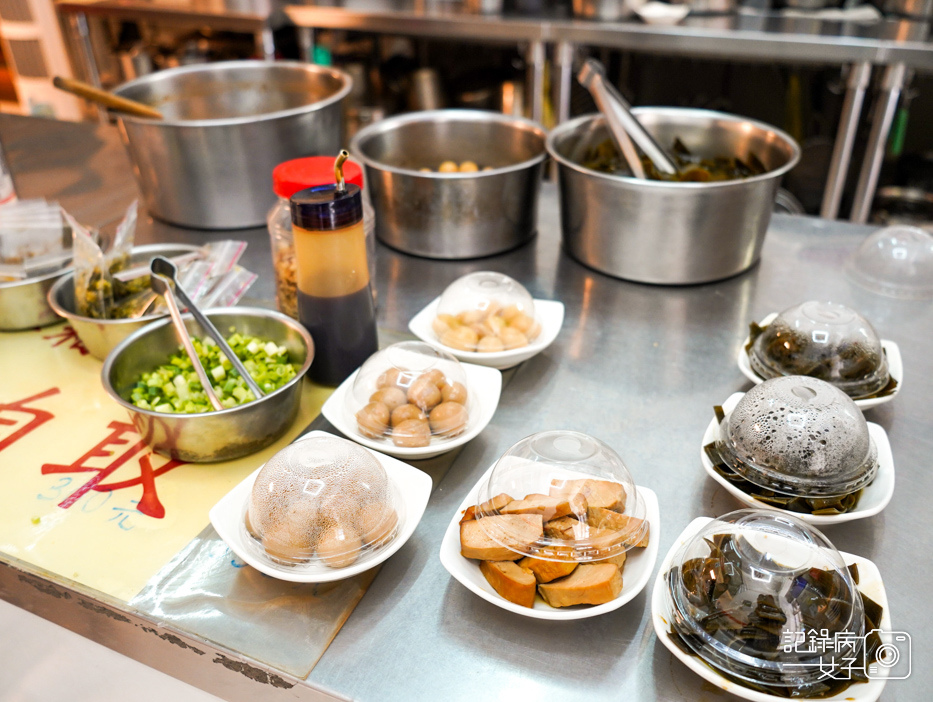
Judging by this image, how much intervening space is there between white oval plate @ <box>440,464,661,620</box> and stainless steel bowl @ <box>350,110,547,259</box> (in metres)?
0.71

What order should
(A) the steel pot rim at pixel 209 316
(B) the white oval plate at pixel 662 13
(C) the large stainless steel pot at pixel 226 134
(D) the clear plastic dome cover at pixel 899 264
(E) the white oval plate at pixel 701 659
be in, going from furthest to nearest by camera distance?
1. (B) the white oval plate at pixel 662 13
2. (C) the large stainless steel pot at pixel 226 134
3. (D) the clear plastic dome cover at pixel 899 264
4. (A) the steel pot rim at pixel 209 316
5. (E) the white oval plate at pixel 701 659

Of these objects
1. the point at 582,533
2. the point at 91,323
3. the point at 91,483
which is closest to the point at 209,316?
the point at 91,323

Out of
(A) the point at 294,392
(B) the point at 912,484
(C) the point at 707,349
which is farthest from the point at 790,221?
(A) the point at 294,392

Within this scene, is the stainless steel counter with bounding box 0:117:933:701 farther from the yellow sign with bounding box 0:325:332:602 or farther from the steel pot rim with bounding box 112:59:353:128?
the steel pot rim with bounding box 112:59:353:128

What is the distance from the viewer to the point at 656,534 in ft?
2.45

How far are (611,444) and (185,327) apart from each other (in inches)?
24.2

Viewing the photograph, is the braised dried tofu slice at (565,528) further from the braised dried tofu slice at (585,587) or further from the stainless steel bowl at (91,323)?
the stainless steel bowl at (91,323)

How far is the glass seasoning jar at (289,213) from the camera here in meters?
1.06

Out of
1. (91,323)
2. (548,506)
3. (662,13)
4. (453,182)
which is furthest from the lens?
(662,13)

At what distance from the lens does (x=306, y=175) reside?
1063 millimetres

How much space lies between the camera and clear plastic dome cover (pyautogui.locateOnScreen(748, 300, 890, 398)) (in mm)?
961

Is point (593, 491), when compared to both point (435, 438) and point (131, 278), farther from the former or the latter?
point (131, 278)

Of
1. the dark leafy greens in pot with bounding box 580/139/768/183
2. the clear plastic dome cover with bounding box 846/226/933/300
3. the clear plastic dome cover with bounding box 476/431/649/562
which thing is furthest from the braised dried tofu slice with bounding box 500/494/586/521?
the clear plastic dome cover with bounding box 846/226/933/300

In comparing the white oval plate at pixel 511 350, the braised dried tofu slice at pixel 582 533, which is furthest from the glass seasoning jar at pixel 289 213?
the braised dried tofu slice at pixel 582 533
